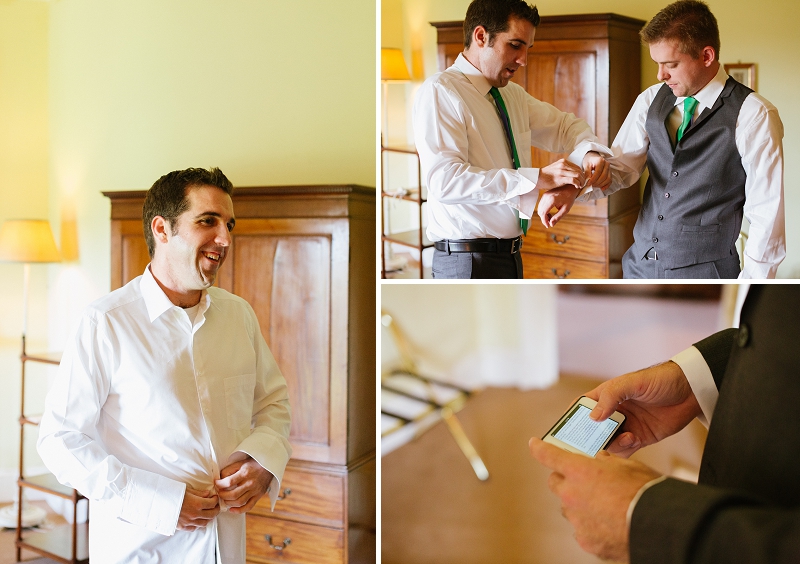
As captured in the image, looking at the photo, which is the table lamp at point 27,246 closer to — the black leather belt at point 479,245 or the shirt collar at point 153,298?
the shirt collar at point 153,298

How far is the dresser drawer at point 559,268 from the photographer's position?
148 cm

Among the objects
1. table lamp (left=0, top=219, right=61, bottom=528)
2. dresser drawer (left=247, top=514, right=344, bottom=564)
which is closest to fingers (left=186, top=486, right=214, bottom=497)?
dresser drawer (left=247, top=514, right=344, bottom=564)

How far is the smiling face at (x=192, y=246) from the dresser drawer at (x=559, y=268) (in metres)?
0.75

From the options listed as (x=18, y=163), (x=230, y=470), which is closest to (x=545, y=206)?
(x=230, y=470)

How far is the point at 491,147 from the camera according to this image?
1.52 meters

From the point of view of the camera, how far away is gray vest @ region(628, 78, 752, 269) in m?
1.36

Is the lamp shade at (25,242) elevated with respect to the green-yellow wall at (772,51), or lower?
lower

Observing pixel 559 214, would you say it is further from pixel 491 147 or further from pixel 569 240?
pixel 491 147

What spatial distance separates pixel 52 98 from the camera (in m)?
3.67

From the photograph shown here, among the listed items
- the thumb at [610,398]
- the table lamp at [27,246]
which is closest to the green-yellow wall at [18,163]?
the table lamp at [27,246]

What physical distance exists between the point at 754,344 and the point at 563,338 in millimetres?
429

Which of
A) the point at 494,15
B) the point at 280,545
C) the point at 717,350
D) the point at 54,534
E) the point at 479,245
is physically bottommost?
the point at 54,534

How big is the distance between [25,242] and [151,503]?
2270 mm

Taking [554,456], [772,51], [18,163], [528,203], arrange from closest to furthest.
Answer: [554,456], [772,51], [528,203], [18,163]
